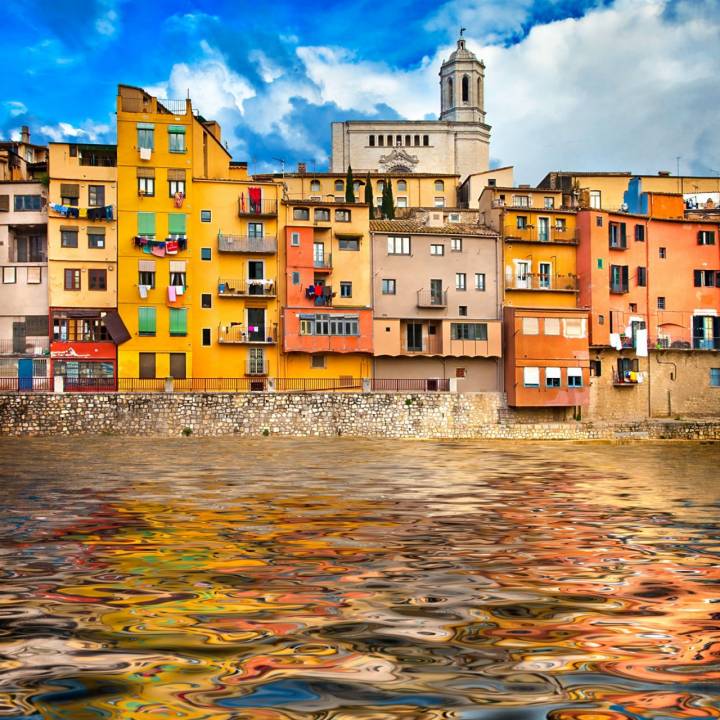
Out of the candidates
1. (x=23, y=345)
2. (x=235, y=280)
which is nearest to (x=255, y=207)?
(x=235, y=280)

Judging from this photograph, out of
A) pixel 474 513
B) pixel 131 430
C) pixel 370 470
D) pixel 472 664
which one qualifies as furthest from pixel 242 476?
pixel 131 430

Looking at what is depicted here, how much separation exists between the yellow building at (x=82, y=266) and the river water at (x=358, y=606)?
3406 cm

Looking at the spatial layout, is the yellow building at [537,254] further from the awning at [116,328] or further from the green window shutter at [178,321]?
the awning at [116,328]

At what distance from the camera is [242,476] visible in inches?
952

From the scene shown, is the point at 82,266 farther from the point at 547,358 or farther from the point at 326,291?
the point at 547,358

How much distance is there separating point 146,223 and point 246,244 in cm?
618

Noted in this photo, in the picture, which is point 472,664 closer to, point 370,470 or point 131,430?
point 370,470

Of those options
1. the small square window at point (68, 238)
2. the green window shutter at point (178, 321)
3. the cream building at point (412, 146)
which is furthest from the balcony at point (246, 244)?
the cream building at point (412, 146)

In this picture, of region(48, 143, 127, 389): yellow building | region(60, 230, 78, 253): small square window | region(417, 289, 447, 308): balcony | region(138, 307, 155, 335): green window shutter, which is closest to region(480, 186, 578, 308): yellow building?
region(417, 289, 447, 308): balcony

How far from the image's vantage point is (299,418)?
4684cm

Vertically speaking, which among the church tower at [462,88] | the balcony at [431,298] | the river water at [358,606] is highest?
the church tower at [462,88]

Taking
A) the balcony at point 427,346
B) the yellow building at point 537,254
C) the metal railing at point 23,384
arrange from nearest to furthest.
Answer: the metal railing at point 23,384 → the balcony at point 427,346 → the yellow building at point 537,254

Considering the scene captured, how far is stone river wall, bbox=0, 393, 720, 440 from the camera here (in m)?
44.6

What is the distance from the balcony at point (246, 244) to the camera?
2108 inches
